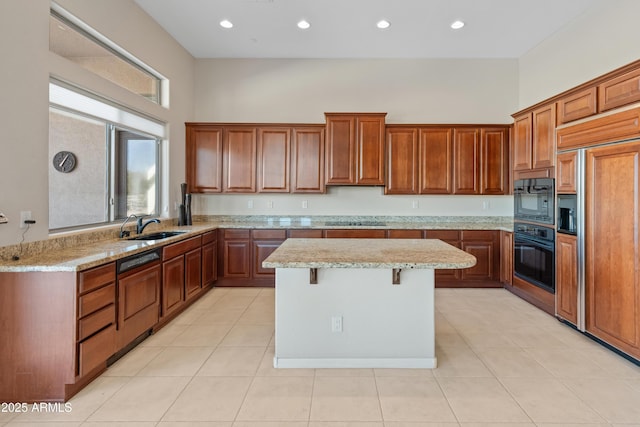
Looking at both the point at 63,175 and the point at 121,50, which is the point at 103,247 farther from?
the point at 121,50

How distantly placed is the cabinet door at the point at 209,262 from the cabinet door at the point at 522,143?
13.6 ft

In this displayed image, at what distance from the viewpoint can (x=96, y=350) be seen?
2.25 meters

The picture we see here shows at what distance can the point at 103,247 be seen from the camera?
9.03 feet

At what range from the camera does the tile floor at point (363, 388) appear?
1.91m

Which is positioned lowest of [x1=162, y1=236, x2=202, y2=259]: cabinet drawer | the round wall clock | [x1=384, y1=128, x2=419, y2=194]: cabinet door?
[x1=162, y1=236, x2=202, y2=259]: cabinet drawer

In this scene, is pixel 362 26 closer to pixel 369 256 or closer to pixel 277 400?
pixel 369 256

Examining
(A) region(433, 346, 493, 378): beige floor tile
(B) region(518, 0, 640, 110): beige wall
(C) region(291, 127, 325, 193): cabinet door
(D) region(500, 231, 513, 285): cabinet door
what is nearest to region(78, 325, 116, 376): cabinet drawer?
(A) region(433, 346, 493, 378): beige floor tile

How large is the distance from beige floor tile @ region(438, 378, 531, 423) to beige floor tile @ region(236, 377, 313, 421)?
924 millimetres

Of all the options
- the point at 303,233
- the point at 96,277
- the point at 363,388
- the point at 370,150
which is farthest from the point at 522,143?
the point at 96,277

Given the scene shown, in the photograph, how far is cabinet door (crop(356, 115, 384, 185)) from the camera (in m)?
4.65

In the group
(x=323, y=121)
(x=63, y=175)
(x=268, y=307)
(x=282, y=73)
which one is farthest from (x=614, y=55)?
(x=63, y=175)

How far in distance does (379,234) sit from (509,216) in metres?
2.22

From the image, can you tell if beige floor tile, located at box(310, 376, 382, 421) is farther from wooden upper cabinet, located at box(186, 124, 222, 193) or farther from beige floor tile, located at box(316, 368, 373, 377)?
wooden upper cabinet, located at box(186, 124, 222, 193)

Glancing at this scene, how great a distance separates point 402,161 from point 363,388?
335 cm
